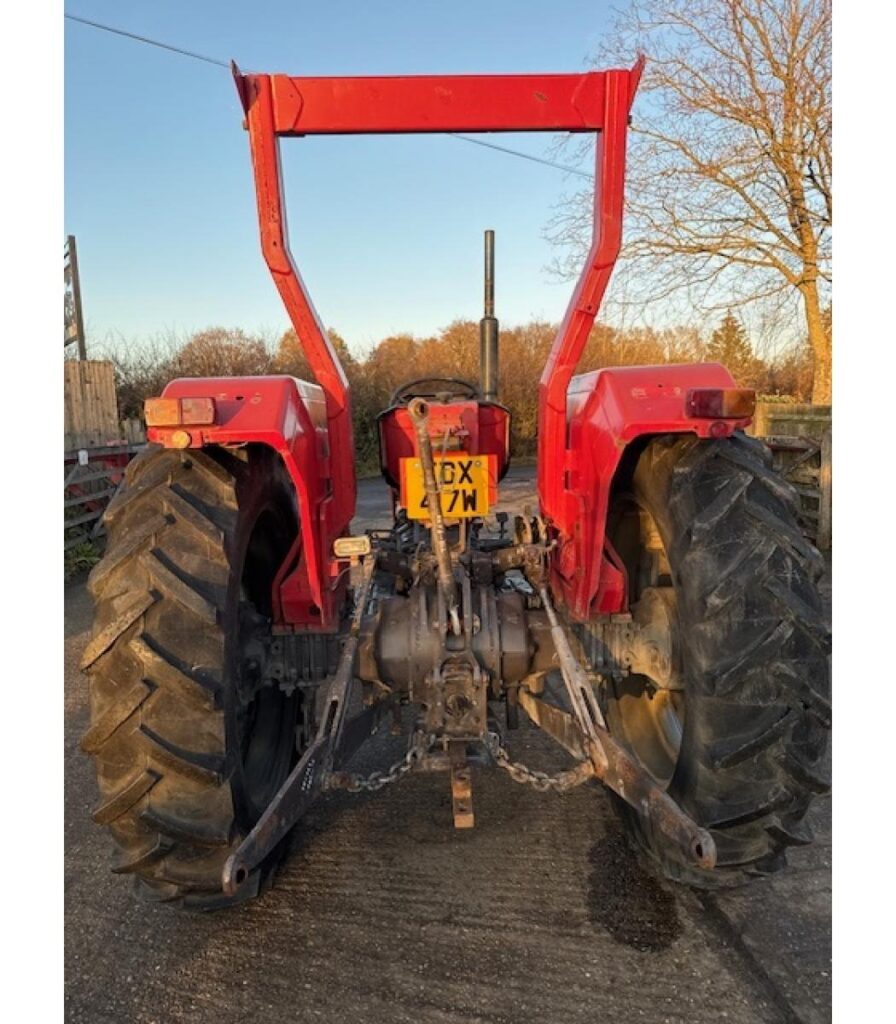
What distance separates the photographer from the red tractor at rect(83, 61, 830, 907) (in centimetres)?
225

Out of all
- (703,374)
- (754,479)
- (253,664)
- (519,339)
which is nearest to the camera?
(754,479)

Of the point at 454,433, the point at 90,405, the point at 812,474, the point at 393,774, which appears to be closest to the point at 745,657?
the point at 393,774

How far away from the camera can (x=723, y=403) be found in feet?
7.41

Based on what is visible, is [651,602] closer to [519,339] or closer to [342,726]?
[342,726]

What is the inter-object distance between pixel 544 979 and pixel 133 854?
1.30m

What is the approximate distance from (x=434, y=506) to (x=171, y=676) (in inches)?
36.2

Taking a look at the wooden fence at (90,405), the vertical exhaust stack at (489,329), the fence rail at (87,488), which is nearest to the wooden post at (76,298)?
the wooden fence at (90,405)

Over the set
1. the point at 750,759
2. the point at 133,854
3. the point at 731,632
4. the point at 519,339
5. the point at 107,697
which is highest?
the point at 519,339

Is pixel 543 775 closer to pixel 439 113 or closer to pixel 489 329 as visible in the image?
pixel 439 113

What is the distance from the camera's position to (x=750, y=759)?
2.31 meters

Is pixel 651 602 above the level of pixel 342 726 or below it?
above

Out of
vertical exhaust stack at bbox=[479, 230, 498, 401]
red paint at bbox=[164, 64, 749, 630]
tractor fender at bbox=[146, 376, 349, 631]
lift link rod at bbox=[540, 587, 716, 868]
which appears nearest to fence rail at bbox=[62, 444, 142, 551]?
vertical exhaust stack at bbox=[479, 230, 498, 401]

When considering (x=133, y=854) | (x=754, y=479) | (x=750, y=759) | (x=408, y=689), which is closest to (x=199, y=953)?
(x=133, y=854)

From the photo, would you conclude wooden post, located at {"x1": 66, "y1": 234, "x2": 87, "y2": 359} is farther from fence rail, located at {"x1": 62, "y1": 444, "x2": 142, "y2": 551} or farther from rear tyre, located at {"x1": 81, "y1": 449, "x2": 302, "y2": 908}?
rear tyre, located at {"x1": 81, "y1": 449, "x2": 302, "y2": 908}
